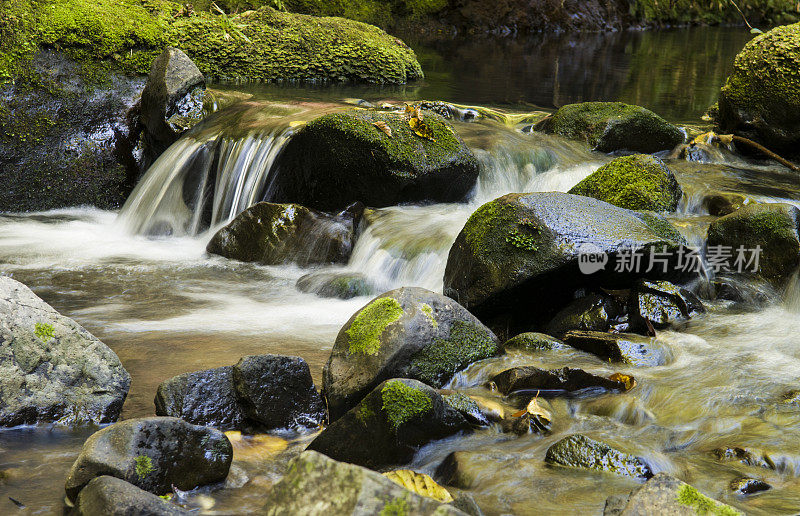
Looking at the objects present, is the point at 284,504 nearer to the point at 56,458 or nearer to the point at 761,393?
the point at 56,458

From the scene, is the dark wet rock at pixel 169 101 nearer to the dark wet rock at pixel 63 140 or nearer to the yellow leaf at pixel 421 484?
the dark wet rock at pixel 63 140

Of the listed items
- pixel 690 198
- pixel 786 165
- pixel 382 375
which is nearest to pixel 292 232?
pixel 382 375

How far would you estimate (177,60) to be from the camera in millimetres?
9078

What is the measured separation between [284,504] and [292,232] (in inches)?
200

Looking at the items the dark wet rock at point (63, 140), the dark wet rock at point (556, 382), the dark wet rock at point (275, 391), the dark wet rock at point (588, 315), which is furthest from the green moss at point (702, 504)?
the dark wet rock at point (63, 140)

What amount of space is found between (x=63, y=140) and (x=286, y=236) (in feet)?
12.8

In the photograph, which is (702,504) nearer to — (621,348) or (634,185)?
(621,348)

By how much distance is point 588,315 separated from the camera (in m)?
4.88

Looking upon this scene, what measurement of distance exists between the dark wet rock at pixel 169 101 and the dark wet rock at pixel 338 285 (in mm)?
3532

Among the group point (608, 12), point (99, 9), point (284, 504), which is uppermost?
point (608, 12)

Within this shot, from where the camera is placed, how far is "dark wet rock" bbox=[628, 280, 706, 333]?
4.89 m

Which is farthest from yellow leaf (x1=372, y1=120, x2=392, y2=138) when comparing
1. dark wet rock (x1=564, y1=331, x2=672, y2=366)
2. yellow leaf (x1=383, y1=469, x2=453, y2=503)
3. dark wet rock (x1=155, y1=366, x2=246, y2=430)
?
yellow leaf (x1=383, y1=469, x2=453, y2=503)

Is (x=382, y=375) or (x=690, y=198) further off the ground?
(x=690, y=198)

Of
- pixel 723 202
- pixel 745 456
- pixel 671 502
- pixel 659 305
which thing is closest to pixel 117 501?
pixel 671 502
